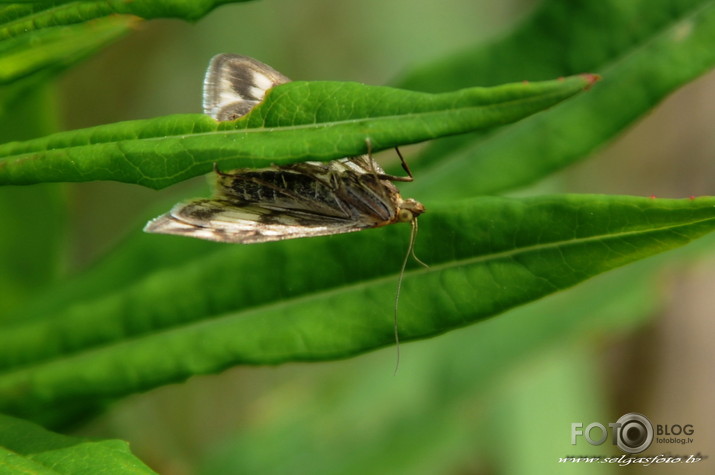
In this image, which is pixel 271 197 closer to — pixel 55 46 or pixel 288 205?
pixel 288 205

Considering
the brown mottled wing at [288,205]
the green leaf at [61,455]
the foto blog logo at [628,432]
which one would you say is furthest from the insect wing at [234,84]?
the foto blog logo at [628,432]

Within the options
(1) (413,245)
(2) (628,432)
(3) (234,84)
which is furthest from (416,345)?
(3) (234,84)

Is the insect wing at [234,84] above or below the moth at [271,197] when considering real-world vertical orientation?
above

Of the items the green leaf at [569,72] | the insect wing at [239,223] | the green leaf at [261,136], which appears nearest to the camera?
the green leaf at [261,136]

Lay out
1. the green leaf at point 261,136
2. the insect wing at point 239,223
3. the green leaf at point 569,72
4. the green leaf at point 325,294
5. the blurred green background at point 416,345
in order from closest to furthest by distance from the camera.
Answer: the green leaf at point 261,136 → the green leaf at point 325,294 → the insect wing at point 239,223 → the green leaf at point 569,72 → the blurred green background at point 416,345

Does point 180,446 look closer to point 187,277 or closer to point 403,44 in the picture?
point 187,277

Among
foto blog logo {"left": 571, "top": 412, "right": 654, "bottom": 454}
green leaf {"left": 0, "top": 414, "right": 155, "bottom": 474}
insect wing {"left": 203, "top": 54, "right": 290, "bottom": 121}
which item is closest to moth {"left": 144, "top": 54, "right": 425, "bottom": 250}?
insect wing {"left": 203, "top": 54, "right": 290, "bottom": 121}

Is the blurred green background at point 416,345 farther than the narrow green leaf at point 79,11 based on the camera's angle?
Yes

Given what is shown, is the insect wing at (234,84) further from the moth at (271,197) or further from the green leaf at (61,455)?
the green leaf at (61,455)
